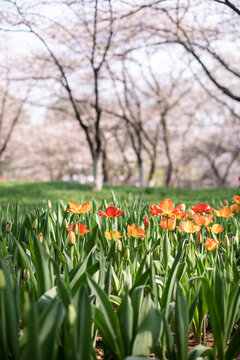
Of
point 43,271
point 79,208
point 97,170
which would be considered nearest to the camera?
point 43,271

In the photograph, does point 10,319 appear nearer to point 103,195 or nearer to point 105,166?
point 103,195

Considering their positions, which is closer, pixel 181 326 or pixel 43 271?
pixel 181 326

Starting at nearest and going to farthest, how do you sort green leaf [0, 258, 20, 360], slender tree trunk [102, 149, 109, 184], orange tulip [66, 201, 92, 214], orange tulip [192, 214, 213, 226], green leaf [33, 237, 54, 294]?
1. green leaf [0, 258, 20, 360]
2. green leaf [33, 237, 54, 294]
3. orange tulip [192, 214, 213, 226]
4. orange tulip [66, 201, 92, 214]
5. slender tree trunk [102, 149, 109, 184]

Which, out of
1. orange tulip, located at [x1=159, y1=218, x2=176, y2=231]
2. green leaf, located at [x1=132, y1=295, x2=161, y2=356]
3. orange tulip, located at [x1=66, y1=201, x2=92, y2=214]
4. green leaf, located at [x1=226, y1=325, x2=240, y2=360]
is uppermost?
orange tulip, located at [x1=66, y1=201, x2=92, y2=214]

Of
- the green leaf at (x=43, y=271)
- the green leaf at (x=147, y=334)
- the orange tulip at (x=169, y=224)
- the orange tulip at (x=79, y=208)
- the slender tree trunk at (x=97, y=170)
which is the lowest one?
the green leaf at (x=147, y=334)

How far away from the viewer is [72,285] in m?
1.38

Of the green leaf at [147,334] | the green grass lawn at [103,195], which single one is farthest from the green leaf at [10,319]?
the green grass lawn at [103,195]

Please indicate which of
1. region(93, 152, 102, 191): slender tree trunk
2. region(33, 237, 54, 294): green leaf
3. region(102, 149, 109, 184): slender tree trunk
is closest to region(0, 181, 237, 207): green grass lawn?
region(93, 152, 102, 191): slender tree trunk

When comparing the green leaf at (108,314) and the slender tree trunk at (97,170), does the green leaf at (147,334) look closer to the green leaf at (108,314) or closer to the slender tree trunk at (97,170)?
the green leaf at (108,314)

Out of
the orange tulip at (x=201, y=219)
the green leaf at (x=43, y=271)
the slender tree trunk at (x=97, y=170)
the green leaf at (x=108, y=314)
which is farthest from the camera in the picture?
the slender tree trunk at (x=97, y=170)

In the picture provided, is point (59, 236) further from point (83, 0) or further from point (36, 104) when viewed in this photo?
point (36, 104)

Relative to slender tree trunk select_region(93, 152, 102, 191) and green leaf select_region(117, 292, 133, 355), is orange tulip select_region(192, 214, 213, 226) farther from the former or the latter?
slender tree trunk select_region(93, 152, 102, 191)

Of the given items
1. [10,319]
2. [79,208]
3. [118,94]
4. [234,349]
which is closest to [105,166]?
[118,94]

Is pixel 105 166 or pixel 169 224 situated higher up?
pixel 105 166
